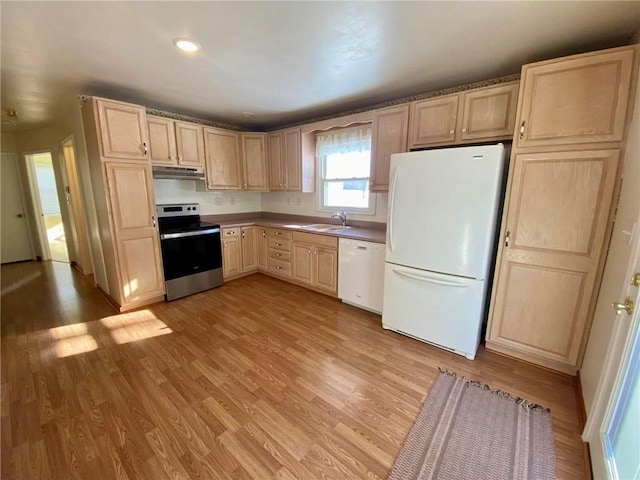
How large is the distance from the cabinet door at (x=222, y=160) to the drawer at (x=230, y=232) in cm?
64

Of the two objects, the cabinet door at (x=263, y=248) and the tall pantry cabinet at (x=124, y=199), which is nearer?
the tall pantry cabinet at (x=124, y=199)

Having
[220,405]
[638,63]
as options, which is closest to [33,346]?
[220,405]

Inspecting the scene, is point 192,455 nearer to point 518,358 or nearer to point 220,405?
point 220,405

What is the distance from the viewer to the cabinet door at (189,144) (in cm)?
335

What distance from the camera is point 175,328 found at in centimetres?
264

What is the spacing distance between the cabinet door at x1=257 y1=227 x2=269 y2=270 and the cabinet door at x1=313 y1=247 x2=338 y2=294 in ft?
3.32

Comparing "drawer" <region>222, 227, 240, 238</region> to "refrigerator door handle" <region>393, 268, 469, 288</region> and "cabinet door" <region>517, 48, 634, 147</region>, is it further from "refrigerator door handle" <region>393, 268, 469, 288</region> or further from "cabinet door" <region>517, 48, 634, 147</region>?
"cabinet door" <region>517, 48, 634, 147</region>

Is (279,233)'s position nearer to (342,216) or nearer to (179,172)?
(342,216)

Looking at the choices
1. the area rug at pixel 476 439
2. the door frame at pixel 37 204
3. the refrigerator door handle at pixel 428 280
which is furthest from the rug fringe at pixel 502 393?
the door frame at pixel 37 204

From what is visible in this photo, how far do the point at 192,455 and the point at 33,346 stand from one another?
2.11 meters

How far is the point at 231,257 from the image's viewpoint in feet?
12.7

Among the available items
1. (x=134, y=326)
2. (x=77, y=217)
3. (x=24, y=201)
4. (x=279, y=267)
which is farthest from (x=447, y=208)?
(x=24, y=201)

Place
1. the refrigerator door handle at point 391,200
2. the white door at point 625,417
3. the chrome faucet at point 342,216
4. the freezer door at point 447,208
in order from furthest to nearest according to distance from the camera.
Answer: the chrome faucet at point 342,216 < the refrigerator door handle at point 391,200 < the freezer door at point 447,208 < the white door at point 625,417

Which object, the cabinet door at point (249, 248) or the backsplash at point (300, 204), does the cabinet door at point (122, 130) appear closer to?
the cabinet door at point (249, 248)
